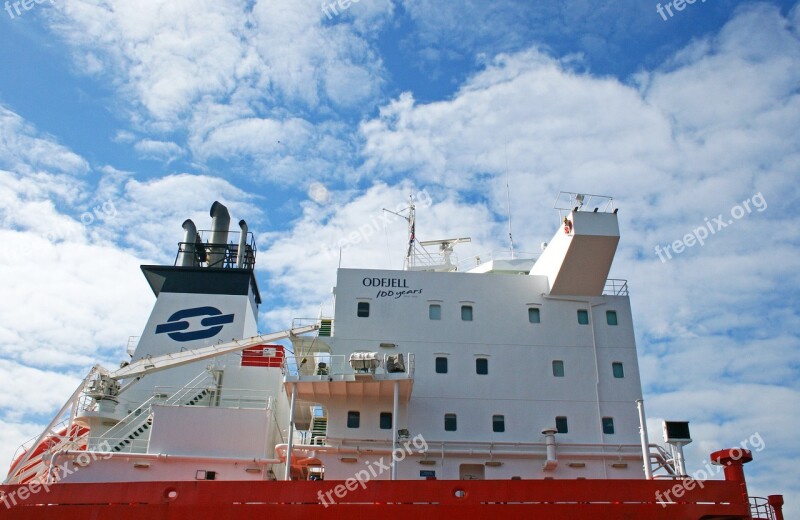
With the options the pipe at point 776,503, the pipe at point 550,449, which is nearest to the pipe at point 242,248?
the pipe at point 550,449

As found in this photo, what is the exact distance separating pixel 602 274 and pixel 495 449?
227 inches

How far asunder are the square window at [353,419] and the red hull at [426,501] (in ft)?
14.8

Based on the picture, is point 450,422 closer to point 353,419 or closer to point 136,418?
point 353,419

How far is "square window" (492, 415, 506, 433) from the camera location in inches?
722

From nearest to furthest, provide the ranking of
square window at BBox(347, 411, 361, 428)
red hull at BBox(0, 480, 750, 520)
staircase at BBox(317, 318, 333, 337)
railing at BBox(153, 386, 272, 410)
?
red hull at BBox(0, 480, 750, 520) < square window at BBox(347, 411, 361, 428) < railing at BBox(153, 386, 272, 410) < staircase at BBox(317, 318, 333, 337)

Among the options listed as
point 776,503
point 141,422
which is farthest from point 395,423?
point 776,503

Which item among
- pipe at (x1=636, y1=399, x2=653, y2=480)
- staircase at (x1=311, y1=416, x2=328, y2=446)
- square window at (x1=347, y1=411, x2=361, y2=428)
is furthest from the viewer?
staircase at (x1=311, y1=416, x2=328, y2=446)

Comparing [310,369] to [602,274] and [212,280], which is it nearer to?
[212,280]

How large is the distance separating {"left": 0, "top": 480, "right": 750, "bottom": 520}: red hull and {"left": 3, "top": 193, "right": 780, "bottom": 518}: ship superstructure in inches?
57.9

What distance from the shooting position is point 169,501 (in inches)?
544

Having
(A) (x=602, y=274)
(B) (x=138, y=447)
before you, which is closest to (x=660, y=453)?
(A) (x=602, y=274)

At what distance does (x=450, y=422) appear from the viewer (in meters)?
18.4

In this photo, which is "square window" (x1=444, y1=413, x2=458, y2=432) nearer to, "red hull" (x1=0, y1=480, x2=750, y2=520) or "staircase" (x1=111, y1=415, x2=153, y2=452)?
"red hull" (x1=0, y1=480, x2=750, y2=520)

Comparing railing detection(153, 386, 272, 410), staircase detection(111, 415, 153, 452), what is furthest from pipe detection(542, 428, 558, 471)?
staircase detection(111, 415, 153, 452)
